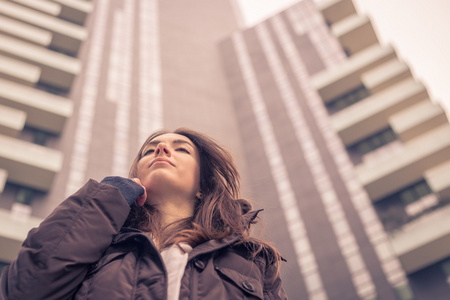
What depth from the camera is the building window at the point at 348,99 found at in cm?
2415

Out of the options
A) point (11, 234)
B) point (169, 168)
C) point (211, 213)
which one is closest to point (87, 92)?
point (11, 234)

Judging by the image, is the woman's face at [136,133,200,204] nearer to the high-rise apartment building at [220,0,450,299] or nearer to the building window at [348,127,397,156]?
the high-rise apartment building at [220,0,450,299]

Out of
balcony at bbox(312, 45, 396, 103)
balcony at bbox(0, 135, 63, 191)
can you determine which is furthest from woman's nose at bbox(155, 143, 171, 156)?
balcony at bbox(312, 45, 396, 103)

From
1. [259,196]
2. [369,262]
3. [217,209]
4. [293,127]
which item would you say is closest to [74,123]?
[259,196]

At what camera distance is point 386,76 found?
22.2 m

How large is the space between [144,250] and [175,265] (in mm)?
186

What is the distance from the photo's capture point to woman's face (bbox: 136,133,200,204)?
282cm

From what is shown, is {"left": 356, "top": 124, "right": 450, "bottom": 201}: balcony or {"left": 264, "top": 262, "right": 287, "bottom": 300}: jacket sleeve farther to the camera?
{"left": 356, "top": 124, "right": 450, "bottom": 201}: balcony

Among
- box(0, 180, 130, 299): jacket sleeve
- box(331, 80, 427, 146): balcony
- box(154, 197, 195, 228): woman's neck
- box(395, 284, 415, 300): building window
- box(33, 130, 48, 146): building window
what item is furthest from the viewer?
box(331, 80, 427, 146): balcony

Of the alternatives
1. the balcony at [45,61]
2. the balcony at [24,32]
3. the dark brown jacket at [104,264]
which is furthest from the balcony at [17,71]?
the dark brown jacket at [104,264]

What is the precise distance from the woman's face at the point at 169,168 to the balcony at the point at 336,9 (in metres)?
25.8

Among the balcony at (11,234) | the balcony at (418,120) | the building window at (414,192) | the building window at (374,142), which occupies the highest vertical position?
the balcony at (418,120)

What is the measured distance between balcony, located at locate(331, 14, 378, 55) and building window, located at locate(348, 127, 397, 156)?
6.69 metres

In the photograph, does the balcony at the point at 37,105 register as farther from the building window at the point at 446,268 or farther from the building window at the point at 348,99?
the building window at the point at 446,268
